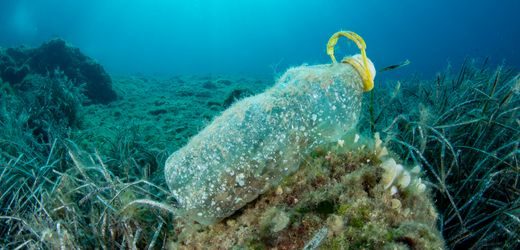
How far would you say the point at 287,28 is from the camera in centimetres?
16075

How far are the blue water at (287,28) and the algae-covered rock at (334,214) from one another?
261 feet

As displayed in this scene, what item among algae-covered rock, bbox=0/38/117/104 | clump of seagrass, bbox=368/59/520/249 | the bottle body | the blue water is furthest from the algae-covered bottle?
the blue water

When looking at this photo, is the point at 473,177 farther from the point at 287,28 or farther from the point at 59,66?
the point at 287,28

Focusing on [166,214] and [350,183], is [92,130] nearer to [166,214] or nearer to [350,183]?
[166,214]

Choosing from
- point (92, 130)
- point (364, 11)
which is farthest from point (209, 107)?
point (364, 11)

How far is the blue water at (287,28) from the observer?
91131 mm

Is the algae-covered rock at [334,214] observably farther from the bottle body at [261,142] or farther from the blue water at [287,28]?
the blue water at [287,28]

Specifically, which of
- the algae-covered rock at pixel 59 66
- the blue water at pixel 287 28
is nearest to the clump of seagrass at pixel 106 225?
the algae-covered rock at pixel 59 66

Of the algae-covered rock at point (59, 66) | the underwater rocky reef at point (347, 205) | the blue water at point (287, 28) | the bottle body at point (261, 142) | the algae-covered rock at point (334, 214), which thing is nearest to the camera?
the algae-covered rock at point (334, 214)

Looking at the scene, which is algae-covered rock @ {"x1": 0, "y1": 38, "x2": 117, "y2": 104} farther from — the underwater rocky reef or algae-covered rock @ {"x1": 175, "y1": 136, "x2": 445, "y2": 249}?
algae-covered rock @ {"x1": 175, "y1": 136, "x2": 445, "y2": 249}

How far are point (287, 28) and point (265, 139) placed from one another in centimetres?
16882

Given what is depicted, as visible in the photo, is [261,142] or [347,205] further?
[261,142]

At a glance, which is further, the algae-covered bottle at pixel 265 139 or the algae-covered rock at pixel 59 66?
the algae-covered rock at pixel 59 66

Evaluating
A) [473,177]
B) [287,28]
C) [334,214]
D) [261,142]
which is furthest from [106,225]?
[287,28]
